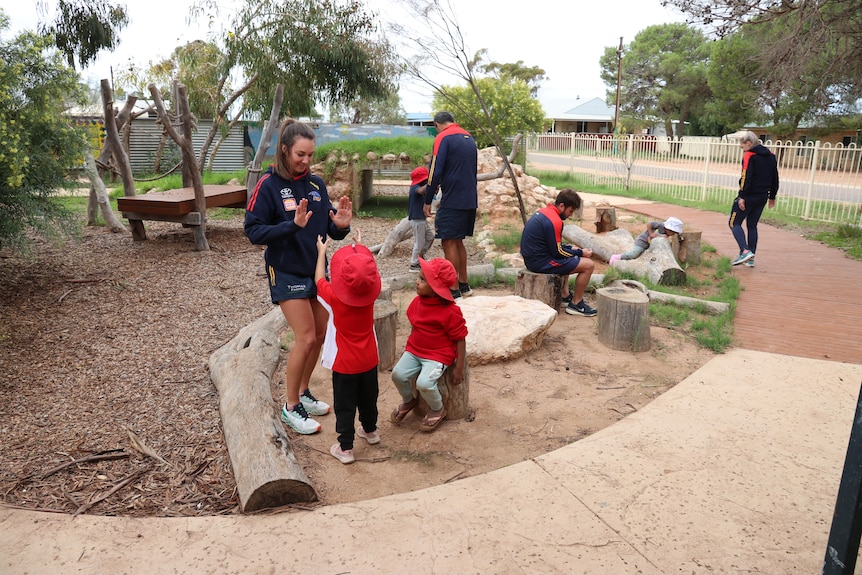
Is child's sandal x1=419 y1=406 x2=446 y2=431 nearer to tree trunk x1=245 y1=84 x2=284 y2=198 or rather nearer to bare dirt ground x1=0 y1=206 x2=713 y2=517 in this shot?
bare dirt ground x1=0 y1=206 x2=713 y2=517

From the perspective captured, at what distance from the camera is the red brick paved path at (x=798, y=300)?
5.23m

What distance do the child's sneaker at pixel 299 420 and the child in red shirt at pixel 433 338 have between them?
0.54 metres

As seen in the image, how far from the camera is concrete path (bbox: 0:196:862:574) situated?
2.52 metres

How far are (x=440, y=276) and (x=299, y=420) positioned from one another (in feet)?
3.83

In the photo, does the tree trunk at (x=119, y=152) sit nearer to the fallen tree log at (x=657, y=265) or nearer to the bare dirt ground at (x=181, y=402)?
the bare dirt ground at (x=181, y=402)

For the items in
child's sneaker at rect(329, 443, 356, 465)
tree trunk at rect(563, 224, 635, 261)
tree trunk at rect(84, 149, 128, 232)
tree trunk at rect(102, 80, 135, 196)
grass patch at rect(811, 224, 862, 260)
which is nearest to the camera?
child's sneaker at rect(329, 443, 356, 465)

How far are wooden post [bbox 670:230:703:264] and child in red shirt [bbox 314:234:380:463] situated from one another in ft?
18.2

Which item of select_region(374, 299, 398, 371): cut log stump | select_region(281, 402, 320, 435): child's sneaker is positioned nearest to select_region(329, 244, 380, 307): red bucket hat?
select_region(281, 402, 320, 435): child's sneaker

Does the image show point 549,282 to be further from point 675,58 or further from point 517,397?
point 675,58

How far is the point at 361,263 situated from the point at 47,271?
18.8ft

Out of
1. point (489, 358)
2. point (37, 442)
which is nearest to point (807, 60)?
point (489, 358)

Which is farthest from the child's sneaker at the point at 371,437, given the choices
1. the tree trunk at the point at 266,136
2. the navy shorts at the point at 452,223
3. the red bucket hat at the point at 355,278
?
the tree trunk at the point at 266,136

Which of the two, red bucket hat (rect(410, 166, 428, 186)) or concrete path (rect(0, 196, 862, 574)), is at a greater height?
red bucket hat (rect(410, 166, 428, 186))

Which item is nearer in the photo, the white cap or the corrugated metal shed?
the white cap
